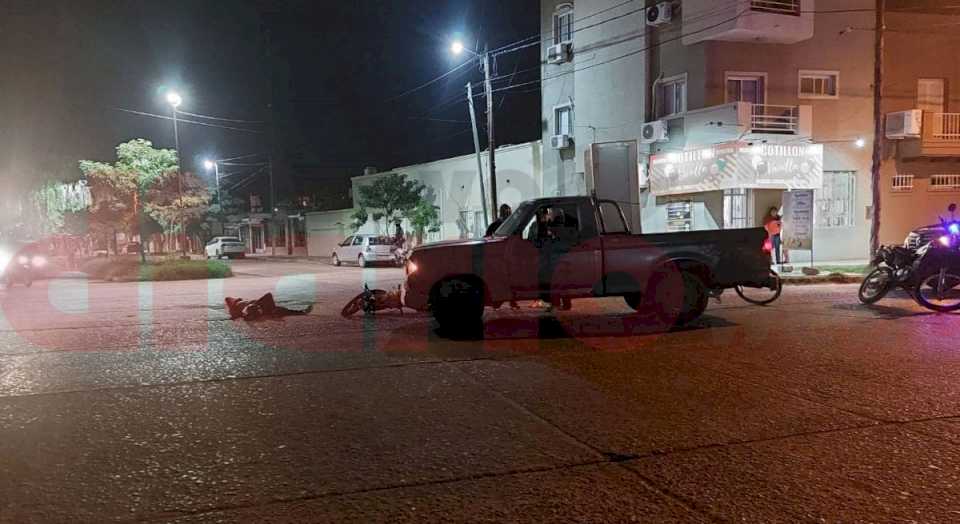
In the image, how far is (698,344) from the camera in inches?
337

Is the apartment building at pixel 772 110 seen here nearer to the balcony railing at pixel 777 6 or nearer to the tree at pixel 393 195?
the balcony railing at pixel 777 6

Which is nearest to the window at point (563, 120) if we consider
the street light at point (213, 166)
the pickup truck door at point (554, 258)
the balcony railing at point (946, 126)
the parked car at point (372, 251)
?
the parked car at point (372, 251)

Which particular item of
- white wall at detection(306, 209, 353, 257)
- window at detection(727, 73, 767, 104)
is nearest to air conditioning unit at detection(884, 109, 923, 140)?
window at detection(727, 73, 767, 104)

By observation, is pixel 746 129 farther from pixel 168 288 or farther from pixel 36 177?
pixel 36 177

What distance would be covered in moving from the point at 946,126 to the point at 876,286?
1413cm

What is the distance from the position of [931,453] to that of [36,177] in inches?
1642

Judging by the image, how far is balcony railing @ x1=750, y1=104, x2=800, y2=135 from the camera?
69.3ft

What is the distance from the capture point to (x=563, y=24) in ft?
89.7

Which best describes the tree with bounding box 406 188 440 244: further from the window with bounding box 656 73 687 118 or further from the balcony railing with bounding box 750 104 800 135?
the balcony railing with bounding box 750 104 800 135

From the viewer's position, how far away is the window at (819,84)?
22.2m

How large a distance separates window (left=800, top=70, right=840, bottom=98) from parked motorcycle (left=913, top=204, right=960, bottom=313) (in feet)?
41.3

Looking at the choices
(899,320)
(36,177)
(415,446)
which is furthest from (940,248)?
(36,177)

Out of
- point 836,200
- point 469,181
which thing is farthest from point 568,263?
point 469,181

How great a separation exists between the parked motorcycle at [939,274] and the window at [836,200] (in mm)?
12059
